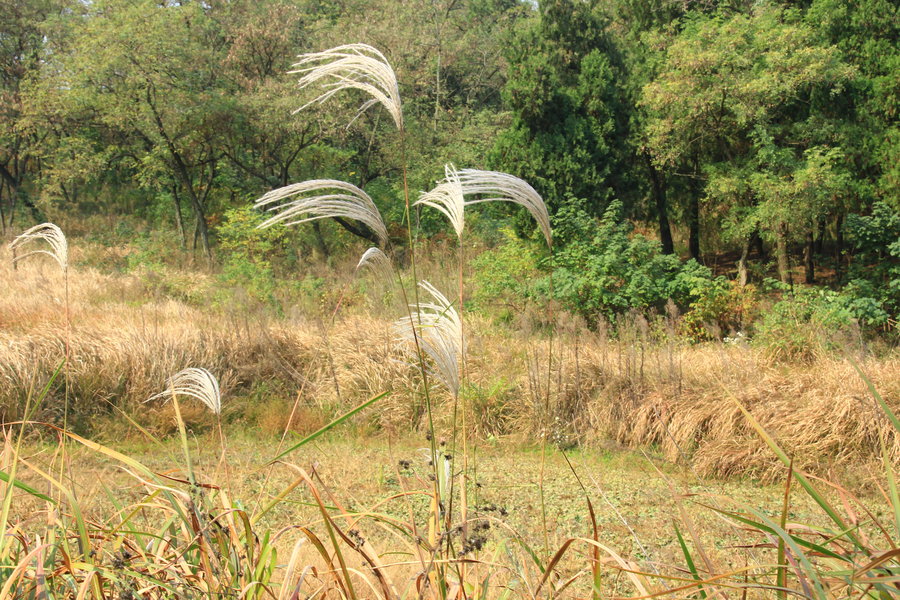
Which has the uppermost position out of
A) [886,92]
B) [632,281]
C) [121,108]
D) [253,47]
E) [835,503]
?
[253,47]

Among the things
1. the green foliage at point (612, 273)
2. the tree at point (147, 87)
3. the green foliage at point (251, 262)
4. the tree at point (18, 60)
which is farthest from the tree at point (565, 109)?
the tree at point (18, 60)

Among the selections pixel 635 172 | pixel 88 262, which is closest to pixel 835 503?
pixel 635 172

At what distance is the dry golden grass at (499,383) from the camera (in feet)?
20.9

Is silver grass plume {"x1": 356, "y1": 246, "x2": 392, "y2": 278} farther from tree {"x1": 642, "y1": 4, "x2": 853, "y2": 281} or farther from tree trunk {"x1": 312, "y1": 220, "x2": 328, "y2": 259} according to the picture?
tree trunk {"x1": 312, "y1": 220, "x2": 328, "y2": 259}

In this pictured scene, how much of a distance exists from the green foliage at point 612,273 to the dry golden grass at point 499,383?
185cm

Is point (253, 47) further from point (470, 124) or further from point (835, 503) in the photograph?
point (835, 503)

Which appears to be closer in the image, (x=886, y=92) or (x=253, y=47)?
(x=886, y=92)

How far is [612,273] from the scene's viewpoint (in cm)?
1124

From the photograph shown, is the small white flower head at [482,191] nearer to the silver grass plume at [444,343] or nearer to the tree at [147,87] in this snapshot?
the silver grass plume at [444,343]

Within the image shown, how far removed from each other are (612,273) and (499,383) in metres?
4.52

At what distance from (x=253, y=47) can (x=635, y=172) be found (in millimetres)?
11092

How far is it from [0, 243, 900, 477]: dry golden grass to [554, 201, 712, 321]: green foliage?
1.85 m

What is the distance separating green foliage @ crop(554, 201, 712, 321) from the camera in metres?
11.0

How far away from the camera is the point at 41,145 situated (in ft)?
66.3
